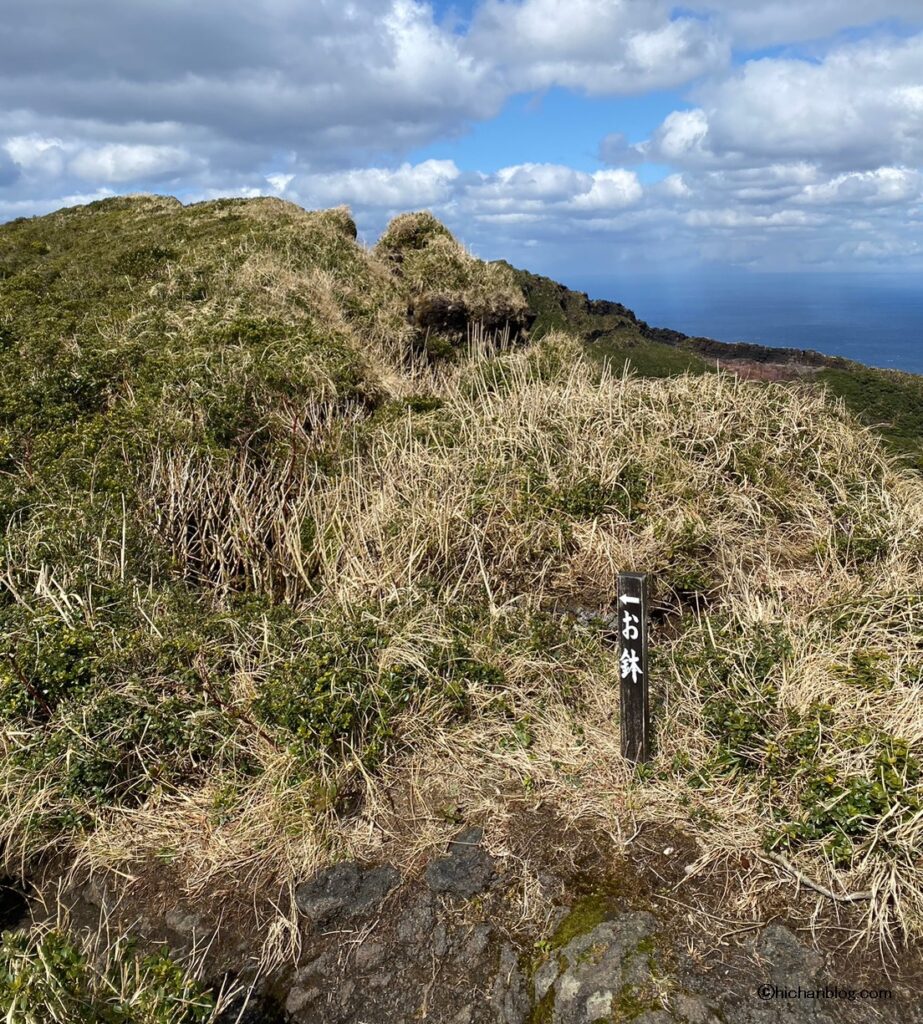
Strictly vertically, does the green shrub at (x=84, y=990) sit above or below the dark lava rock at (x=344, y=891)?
above

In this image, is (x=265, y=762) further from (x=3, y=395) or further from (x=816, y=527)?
(x=3, y=395)

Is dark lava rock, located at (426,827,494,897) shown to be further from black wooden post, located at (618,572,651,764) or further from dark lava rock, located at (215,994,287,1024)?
black wooden post, located at (618,572,651,764)

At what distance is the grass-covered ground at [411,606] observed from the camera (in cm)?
371

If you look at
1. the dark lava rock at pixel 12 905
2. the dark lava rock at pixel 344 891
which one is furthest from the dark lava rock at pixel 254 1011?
the dark lava rock at pixel 12 905

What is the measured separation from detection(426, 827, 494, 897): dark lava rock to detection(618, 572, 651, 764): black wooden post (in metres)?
0.91

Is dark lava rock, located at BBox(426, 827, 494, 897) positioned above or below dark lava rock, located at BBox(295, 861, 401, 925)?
above

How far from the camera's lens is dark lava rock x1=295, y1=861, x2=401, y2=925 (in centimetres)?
342

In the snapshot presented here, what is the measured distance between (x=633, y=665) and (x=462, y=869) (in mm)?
1282

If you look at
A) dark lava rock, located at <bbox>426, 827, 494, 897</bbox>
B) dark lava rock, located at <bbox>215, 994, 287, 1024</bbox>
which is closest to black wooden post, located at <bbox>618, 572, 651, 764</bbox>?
dark lava rock, located at <bbox>426, 827, 494, 897</bbox>

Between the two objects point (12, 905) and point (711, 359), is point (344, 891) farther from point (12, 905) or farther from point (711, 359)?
point (711, 359)

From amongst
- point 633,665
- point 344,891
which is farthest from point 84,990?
point 633,665

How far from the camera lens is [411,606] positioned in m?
5.00

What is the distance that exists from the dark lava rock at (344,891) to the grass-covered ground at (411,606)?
0.30ft

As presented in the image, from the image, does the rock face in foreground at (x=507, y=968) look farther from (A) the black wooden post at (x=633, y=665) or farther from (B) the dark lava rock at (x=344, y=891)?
(A) the black wooden post at (x=633, y=665)
